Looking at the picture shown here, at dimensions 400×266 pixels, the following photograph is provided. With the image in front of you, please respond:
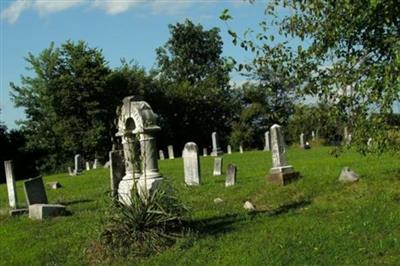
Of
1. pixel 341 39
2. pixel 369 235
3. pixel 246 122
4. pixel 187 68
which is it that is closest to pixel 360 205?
pixel 369 235

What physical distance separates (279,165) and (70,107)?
41.2 meters

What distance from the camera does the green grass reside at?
9.40m

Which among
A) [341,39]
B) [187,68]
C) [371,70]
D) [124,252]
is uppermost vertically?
[187,68]

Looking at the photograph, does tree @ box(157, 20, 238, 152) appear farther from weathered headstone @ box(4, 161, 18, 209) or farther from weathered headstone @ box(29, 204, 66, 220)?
weathered headstone @ box(29, 204, 66, 220)

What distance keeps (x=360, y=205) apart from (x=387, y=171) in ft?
12.5

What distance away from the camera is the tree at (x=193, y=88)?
66.6 meters

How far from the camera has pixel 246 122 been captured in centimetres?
6222

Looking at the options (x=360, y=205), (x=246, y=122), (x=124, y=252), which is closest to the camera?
(x=124, y=252)

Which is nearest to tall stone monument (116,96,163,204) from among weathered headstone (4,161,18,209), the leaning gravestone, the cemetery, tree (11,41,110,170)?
the cemetery

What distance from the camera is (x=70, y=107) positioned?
5538 centimetres

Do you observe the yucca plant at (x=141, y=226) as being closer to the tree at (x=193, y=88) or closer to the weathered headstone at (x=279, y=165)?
the weathered headstone at (x=279, y=165)

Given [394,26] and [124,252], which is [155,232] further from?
[394,26]

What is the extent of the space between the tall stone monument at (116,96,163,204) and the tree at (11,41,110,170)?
4097cm

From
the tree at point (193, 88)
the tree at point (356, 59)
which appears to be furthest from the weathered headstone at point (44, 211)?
the tree at point (193, 88)
